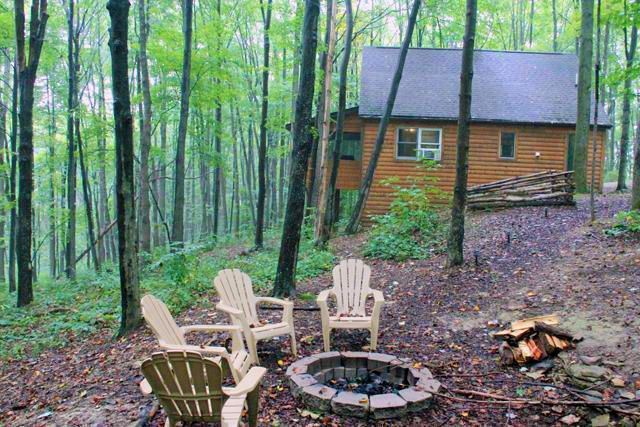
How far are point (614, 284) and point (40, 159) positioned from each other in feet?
58.6

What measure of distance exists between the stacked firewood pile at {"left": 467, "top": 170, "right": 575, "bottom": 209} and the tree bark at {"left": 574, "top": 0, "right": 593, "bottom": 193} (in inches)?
86.6

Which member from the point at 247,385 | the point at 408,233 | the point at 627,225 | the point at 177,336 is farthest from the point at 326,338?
the point at 408,233

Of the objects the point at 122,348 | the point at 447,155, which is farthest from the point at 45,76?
the point at 122,348

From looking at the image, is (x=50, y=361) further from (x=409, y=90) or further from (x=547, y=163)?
(x=547, y=163)

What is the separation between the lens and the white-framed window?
14727 mm

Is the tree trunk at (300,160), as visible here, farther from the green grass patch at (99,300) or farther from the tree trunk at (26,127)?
the tree trunk at (26,127)

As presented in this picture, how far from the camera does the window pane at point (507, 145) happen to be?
48.5 ft

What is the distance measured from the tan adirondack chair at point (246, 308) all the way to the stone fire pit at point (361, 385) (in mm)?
507

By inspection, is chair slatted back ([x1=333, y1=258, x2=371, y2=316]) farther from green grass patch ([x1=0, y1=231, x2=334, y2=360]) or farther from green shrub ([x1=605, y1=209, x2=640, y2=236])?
green shrub ([x1=605, y1=209, x2=640, y2=236])

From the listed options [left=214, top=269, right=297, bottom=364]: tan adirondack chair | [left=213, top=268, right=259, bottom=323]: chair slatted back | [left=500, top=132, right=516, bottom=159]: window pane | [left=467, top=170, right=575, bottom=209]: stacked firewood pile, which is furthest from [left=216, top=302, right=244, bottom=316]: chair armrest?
[left=500, top=132, right=516, bottom=159]: window pane

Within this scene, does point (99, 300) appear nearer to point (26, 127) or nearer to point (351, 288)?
point (26, 127)

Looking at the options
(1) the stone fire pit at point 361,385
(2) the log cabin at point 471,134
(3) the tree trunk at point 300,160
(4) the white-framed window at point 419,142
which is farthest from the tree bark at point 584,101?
(1) the stone fire pit at point 361,385

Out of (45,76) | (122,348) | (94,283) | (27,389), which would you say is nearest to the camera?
(27,389)

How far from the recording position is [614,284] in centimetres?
537
